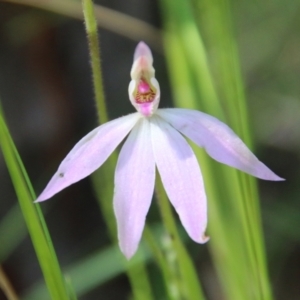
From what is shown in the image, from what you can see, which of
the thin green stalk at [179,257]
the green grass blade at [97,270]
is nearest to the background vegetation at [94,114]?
the green grass blade at [97,270]

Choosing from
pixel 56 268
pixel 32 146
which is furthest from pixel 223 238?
pixel 32 146

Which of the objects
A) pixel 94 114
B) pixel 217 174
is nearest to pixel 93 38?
pixel 217 174

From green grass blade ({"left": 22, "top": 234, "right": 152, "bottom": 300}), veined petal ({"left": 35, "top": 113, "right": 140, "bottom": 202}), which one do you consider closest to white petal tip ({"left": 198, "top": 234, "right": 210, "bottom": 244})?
veined petal ({"left": 35, "top": 113, "right": 140, "bottom": 202})

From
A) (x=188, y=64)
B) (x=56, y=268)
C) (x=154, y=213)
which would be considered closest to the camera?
(x=56, y=268)

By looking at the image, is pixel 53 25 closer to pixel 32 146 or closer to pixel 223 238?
pixel 32 146

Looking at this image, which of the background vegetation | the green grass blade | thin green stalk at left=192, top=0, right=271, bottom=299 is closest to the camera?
thin green stalk at left=192, top=0, right=271, bottom=299

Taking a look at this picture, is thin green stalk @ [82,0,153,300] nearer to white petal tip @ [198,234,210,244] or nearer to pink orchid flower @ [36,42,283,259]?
pink orchid flower @ [36,42,283,259]
